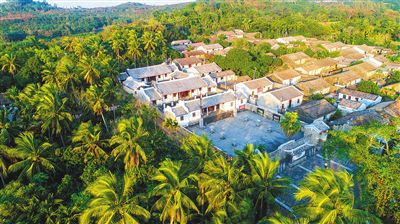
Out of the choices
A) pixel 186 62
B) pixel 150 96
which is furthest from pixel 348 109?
pixel 186 62

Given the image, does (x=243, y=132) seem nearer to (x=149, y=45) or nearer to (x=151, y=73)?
(x=151, y=73)

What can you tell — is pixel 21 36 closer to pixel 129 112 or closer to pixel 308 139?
pixel 129 112

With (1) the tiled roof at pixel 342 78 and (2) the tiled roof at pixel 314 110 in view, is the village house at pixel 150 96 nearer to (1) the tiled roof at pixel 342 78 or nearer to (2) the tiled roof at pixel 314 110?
(2) the tiled roof at pixel 314 110

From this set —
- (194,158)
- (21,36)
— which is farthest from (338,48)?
(21,36)

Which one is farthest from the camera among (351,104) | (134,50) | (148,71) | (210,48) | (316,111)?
(210,48)

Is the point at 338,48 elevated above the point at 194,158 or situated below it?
below
